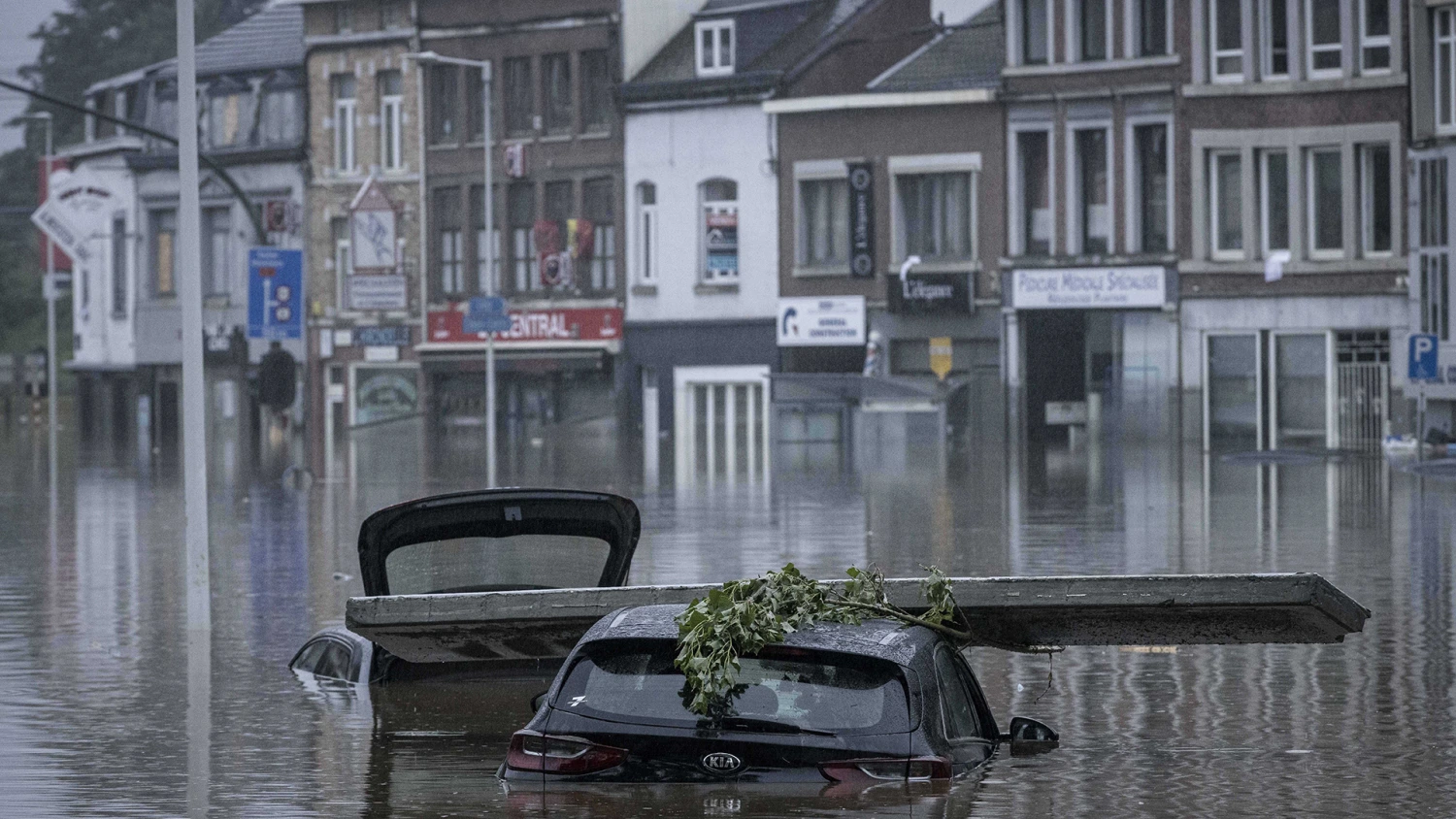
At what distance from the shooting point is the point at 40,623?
60.1 feet

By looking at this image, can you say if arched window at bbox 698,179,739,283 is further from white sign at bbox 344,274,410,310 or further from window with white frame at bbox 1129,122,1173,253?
window with white frame at bbox 1129,122,1173,253

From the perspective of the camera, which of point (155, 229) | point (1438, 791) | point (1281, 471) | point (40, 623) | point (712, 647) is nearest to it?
Result: point (712, 647)

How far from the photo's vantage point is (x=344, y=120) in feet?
223

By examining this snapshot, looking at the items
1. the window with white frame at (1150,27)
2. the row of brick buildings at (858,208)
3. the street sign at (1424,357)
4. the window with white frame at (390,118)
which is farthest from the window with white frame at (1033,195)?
the window with white frame at (390,118)

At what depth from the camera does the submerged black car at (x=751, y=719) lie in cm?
809

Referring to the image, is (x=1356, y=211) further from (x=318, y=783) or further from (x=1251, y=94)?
(x=318, y=783)


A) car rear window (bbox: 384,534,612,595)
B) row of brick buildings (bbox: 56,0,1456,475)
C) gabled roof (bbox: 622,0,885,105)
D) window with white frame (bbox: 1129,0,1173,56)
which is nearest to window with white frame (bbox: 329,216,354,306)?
row of brick buildings (bbox: 56,0,1456,475)

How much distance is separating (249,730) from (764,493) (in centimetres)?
2411

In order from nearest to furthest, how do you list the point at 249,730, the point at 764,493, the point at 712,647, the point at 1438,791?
the point at 712,647
the point at 1438,791
the point at 249,730
the point at 764,493

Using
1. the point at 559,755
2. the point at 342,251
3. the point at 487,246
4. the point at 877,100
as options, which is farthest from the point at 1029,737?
the point at 342,251

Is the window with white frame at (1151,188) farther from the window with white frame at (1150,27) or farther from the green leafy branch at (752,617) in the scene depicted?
the green leafy branch at (752,617)

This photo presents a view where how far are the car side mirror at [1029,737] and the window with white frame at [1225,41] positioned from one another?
141ft

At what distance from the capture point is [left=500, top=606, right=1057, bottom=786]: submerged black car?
26.6 ft

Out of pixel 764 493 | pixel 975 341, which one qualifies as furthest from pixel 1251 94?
pixel 764 493
